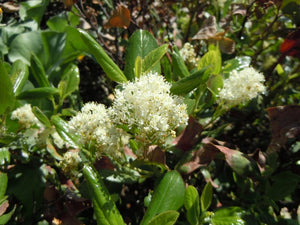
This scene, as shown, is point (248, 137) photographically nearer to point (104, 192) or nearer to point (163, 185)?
point (163, 185)

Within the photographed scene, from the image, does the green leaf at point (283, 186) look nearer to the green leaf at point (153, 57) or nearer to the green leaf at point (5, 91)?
the green leaf at point (153, 57)

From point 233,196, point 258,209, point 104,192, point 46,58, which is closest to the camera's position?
point 104,192

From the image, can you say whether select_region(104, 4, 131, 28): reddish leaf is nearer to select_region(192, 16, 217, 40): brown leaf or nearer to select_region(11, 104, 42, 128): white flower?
select_region(192, 16, 217, 40): brown leaf

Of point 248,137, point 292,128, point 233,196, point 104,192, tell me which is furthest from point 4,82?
point 248,137

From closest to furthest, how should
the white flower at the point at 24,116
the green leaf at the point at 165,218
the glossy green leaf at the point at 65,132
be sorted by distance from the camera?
the green leaf at the point at 165,218 → the glossy green leaf at the point at 65,132 → the white flower at the point at 24,116

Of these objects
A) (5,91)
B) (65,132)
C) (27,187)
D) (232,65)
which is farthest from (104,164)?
(232,65)

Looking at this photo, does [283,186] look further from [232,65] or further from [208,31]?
[208,31]

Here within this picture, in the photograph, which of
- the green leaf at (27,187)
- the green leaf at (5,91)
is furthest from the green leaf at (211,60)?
the green leaf at (27,187)

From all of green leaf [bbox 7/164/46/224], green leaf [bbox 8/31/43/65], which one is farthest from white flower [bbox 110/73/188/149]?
green leaf [bbox 8/31/43/65]
